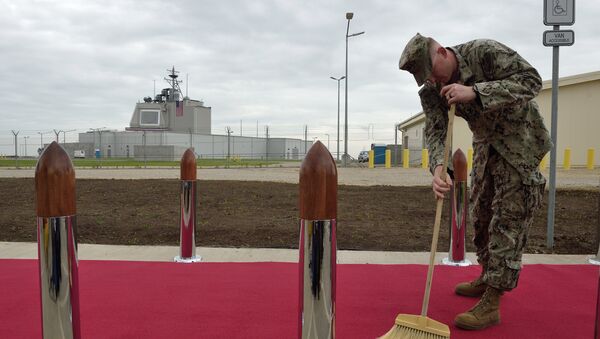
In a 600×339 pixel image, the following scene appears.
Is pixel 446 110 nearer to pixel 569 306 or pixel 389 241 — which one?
pixel 569 306

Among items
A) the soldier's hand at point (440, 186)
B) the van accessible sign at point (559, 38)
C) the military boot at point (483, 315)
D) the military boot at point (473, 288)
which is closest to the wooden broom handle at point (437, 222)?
the soldier's hand at point (440, 186)

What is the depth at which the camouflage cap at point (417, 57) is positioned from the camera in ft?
7.63

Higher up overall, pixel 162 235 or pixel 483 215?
pixel 483 215

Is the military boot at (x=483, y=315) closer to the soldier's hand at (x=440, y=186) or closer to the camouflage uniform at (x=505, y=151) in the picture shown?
the camouflage uniform at (x=505, y=151)

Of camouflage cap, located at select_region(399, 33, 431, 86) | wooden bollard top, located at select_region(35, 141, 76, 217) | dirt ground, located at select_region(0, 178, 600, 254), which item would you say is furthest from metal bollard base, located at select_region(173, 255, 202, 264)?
camouflage cap, located at select_region(399, 33, 431, 86)

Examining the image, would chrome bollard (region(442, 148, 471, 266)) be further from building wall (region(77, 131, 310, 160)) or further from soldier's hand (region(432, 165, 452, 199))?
building wall (region(77, 131, 310, 160))

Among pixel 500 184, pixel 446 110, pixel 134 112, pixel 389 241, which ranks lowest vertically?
pixel 389 241

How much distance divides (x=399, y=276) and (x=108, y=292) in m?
2.14

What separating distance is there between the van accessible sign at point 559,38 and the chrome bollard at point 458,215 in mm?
1547

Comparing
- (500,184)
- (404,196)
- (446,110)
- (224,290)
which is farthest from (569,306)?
(404,196)

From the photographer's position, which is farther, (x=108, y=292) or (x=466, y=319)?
(x=108, y=292)

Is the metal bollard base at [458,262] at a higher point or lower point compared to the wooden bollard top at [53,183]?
lower

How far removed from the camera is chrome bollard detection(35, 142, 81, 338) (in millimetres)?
1805

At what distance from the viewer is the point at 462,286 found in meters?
3.10
